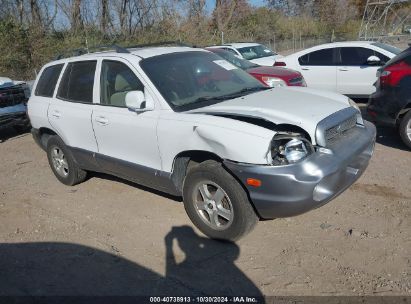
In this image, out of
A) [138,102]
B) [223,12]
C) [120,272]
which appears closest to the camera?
[120,272]

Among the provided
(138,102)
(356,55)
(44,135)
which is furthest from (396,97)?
(44,135)

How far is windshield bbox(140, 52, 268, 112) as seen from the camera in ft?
14.2

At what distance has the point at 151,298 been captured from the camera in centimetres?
330

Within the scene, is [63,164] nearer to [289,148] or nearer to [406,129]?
[289,148]

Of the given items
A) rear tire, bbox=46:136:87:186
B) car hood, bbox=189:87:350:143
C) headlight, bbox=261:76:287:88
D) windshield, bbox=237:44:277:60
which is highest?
car hood, bbox=189:87:350:143

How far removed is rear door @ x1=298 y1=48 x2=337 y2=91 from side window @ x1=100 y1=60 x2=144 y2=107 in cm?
647

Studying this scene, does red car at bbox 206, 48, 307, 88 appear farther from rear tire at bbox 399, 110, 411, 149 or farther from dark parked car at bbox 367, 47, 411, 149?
rear tire at bbox 399, 110, 411, 149

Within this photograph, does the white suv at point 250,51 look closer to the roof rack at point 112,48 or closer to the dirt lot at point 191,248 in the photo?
the roof rack at point 112,48

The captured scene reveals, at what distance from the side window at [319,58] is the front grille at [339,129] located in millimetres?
6106

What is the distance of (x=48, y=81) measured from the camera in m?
5.93

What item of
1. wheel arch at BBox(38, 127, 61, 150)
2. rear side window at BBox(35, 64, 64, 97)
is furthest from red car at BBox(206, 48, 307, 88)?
wheel arch at BBox(38, 127, 61, 150)

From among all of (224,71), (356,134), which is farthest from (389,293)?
(224,71)

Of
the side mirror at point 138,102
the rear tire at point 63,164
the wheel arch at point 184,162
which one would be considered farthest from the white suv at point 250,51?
the wheel arch at point 184,162

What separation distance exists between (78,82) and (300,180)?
3253 millimetres
